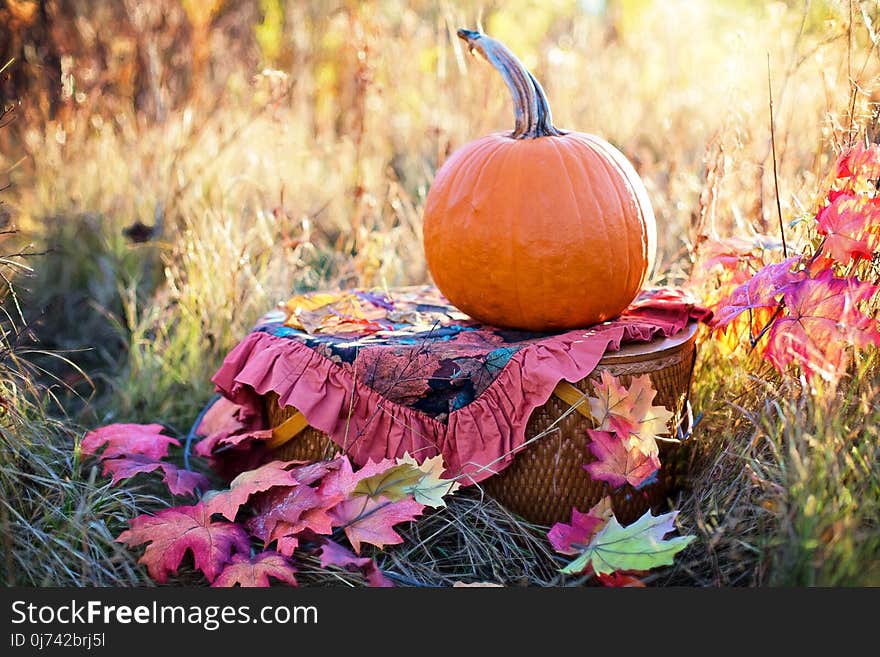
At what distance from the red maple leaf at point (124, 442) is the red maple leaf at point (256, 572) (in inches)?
23.4

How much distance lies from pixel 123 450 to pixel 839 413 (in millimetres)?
1790

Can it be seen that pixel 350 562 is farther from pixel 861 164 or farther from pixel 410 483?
pixel 861 164

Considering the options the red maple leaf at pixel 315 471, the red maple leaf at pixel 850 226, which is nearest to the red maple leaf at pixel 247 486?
the red maple leaf at pixel 315 471

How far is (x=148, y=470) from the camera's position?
220 centimetres

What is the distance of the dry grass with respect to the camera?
188 centimetres

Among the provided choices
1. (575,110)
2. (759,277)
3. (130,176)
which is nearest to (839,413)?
(759,277)

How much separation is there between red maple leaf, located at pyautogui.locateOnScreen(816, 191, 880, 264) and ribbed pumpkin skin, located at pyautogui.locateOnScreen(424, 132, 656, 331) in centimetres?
43

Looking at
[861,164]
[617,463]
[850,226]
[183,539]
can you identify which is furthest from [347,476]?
[861,164]

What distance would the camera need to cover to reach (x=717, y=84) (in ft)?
14.6

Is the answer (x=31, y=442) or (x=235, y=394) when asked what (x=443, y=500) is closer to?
(x=235, y=394)

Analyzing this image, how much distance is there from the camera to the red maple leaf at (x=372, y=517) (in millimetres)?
1957

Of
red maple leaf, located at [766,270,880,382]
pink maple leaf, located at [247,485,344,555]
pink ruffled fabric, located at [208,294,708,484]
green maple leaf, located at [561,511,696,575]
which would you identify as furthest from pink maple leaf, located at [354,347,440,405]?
red maple leaf, located at [766,270,880,382]

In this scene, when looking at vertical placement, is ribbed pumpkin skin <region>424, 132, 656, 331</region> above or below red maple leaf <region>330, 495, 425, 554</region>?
above

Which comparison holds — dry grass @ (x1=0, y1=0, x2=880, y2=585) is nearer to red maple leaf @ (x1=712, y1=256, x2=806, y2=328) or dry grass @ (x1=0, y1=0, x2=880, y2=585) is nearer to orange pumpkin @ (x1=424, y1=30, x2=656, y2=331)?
red maple leaf @ (x1=712, y1=256, x2=806, y2=328)
